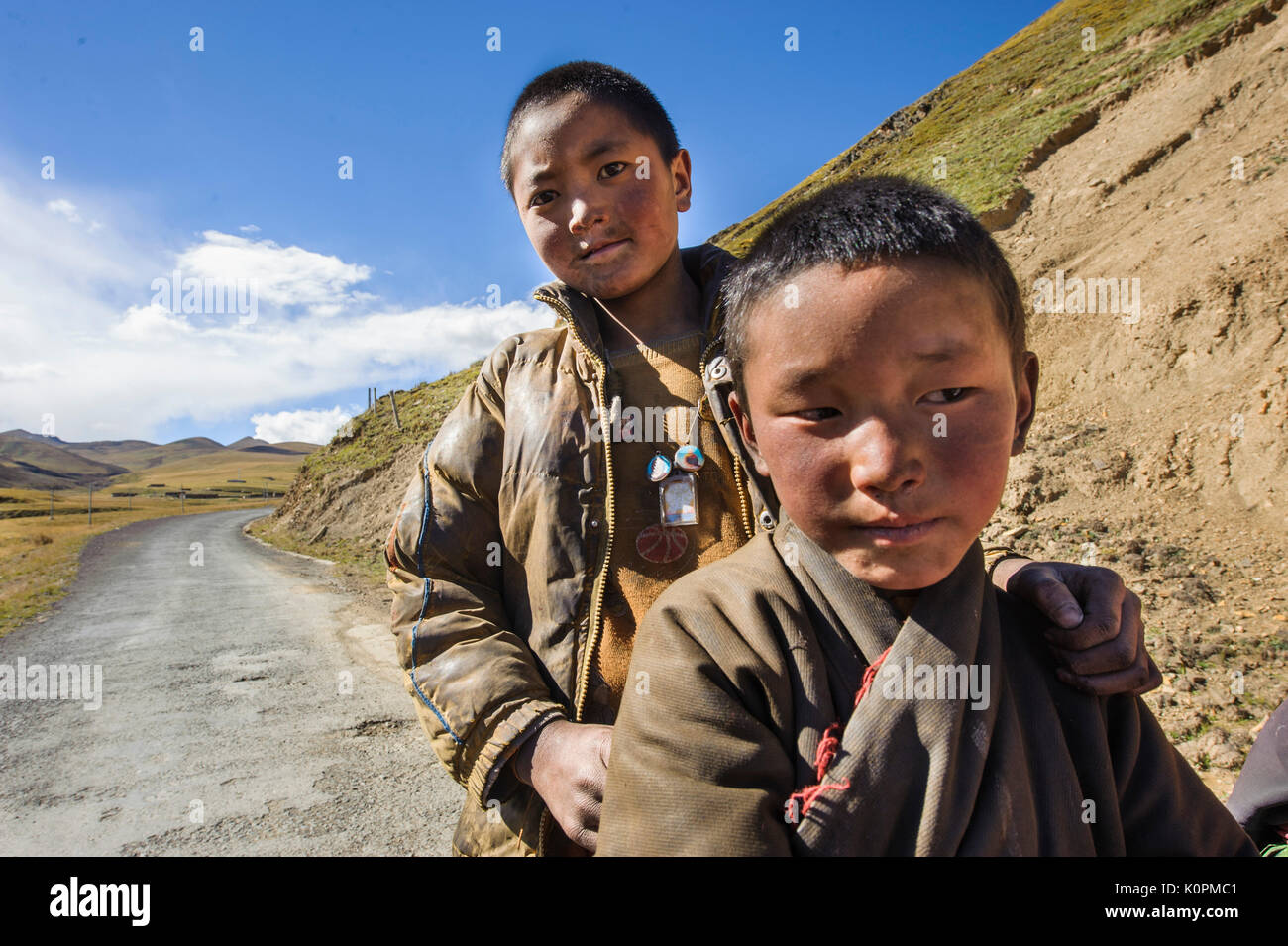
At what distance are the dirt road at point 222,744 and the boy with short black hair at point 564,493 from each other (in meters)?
2.88

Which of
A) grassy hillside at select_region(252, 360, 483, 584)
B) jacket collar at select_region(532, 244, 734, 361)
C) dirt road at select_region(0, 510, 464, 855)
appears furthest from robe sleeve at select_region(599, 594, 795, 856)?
grassy hillside at select_region(252, 360, 483, 584)

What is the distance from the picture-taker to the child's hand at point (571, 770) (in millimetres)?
1381

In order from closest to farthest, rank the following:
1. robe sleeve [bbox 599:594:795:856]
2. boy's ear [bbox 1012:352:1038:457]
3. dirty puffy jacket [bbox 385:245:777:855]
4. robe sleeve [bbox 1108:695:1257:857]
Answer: robe sleeve [bbox 599:594:795:856] → robe sleeve [bbox 1108:695:1257:857] → boy's ear [bbox 1012:352:1038:457] → dirty puffy jacket [bbox 385:245:777:855]

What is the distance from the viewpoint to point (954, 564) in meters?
1.11

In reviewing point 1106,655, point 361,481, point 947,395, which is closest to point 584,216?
point 947,395

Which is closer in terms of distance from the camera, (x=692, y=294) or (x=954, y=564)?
(x=954, y=564)

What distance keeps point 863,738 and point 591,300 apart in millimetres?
1282

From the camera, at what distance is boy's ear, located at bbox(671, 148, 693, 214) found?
6.40 feet

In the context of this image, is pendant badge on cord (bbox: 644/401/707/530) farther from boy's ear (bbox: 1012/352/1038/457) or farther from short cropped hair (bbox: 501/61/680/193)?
short cropped hair (bbox: 501/61/680/193)

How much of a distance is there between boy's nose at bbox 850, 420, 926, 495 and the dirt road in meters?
3.87

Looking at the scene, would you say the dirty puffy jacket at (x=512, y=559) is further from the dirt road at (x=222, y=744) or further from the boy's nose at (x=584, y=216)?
the dirt road at (x=222, y=744)
